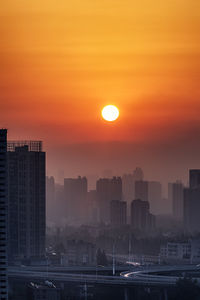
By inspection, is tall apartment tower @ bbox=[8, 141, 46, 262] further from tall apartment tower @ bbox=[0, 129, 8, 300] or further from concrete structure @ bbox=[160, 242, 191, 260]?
tall apartment tower @ bbox=[0, 129, 8, 300]

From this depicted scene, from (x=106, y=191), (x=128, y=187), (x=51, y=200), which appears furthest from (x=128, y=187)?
(x=51, y=200)

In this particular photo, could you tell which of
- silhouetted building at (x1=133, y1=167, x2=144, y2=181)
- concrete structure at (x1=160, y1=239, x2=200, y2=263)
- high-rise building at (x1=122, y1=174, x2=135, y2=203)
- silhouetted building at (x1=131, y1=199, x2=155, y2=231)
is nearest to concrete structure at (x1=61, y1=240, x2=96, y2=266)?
concrete structure at (x1=160, y1=239, x2=200, y2=263)

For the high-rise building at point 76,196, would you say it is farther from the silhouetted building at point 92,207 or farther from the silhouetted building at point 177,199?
the silhouetted building at point 177,199

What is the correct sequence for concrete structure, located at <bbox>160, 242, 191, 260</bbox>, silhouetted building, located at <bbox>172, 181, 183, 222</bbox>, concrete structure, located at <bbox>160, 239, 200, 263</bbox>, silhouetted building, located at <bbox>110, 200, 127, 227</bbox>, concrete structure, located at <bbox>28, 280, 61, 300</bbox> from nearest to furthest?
concrete structure, located at <bbox>28, 280, 61, 300</bbox>
concrete structure, located at <bbox>160, 239, 200, 263</bbox>
concrete structure, located at <bbox>160, 242, 191, 260</bbox>
silhouetted building, located at <bbox>110, 200, 127, 227</bbox>
silhouetted building, located at <bbox>172, 181, 183, 222</bbox>

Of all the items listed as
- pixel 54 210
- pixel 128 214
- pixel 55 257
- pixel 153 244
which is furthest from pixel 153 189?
pixel 55 257

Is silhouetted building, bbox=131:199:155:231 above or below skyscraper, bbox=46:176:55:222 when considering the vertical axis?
below

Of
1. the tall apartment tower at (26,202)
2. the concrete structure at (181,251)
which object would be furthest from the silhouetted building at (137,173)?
the tall apartment tower at (26,202)
